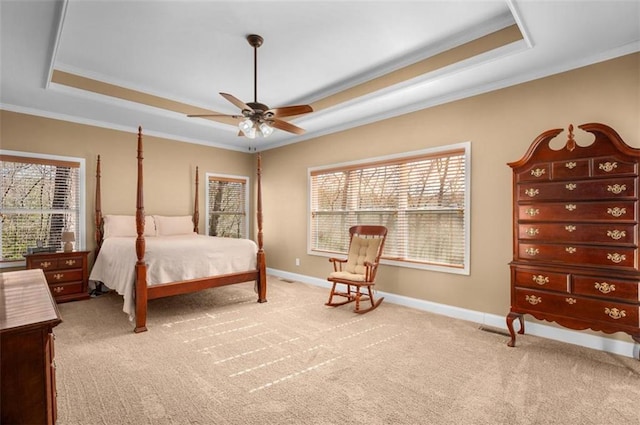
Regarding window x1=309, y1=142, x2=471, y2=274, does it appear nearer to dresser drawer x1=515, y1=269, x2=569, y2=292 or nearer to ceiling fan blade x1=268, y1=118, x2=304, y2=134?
dresser drawer x1=515, y1=269, x2=569, y2=292

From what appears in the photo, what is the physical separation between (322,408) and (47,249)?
14.3ft

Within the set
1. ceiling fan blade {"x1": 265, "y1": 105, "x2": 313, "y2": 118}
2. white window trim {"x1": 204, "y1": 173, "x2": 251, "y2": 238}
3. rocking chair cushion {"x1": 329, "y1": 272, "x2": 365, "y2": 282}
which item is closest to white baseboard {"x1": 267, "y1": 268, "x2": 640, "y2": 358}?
rocking chair cushion {"x1": 329, "y1": 272, "x2": 365, "y2": 282}

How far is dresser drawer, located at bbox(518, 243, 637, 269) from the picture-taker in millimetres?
2428

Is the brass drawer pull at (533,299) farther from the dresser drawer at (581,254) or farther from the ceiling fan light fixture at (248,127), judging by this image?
the ceiling fan light fixture at (248,127)

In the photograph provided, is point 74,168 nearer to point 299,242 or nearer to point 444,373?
point 299,242

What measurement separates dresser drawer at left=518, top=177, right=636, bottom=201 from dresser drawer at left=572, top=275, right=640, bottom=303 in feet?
2.03

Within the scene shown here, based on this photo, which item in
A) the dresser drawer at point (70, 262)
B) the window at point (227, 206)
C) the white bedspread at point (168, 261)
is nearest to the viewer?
the white bedspread at point (168, 261)

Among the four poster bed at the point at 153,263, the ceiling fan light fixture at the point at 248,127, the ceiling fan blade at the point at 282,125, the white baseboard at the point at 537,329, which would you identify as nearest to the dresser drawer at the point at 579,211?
the white baseboard at the point at 537,329

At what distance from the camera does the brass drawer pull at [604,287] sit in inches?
96.7

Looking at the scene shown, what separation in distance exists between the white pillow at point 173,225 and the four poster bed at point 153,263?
23 centimetres

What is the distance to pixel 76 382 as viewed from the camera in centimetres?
228

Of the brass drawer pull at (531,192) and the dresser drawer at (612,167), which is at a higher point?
the dresser drawer at (612,167)

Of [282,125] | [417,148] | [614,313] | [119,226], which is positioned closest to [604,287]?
[614,313]

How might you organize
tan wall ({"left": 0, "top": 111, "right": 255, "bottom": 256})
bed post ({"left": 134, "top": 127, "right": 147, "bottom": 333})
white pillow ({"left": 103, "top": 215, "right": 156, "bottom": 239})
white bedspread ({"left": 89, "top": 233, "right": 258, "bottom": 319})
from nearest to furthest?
bed post ({"left": 134, "top": 127, "right": 147, "bottom": 333})
white bedspread ({"left": 89, "top": 233, "right": 258, "bottom": 319})
tan wall ({"left": 0, "top": 111, "right": 255, "bottom": 256})
white pillow ({"left": 103, "top": 215, "right": 156, "bottom": 239})
